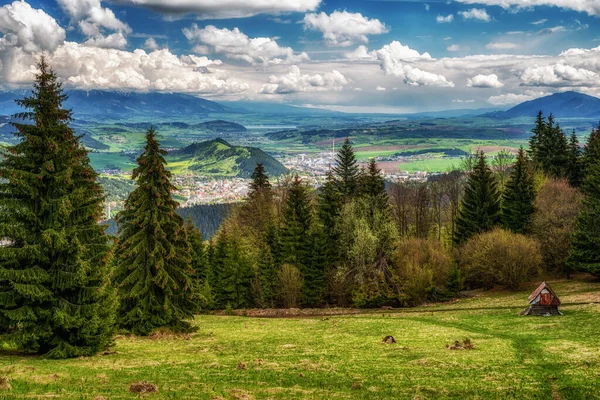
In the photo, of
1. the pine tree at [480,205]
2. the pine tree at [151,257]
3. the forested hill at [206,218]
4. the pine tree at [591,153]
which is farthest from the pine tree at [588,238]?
the forested hill at [206,218]

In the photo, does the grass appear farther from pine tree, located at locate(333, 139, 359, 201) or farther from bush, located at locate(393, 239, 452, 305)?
pine tree, located at locate(333, 139, 359, 201)

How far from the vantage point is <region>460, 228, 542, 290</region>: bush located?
52312 mm

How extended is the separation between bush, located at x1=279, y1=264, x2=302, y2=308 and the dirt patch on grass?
40237 mm

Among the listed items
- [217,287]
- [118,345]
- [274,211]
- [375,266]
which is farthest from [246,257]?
[118,345]

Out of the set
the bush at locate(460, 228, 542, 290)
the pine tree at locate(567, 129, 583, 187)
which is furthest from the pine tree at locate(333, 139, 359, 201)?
the pine tree at locate(567, 129, 583, 187)

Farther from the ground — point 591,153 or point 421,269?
point 591,153

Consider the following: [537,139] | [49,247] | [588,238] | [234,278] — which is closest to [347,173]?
[234,278]

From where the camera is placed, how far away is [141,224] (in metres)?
32.2

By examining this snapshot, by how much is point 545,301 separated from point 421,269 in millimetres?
18839

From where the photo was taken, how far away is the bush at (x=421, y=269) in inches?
2094

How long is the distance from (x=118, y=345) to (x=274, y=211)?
45.2 metres

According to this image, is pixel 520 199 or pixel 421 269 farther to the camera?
pixel 520 199

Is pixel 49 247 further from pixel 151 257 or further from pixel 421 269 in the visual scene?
pixel 421 269

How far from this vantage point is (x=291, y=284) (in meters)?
56.4
